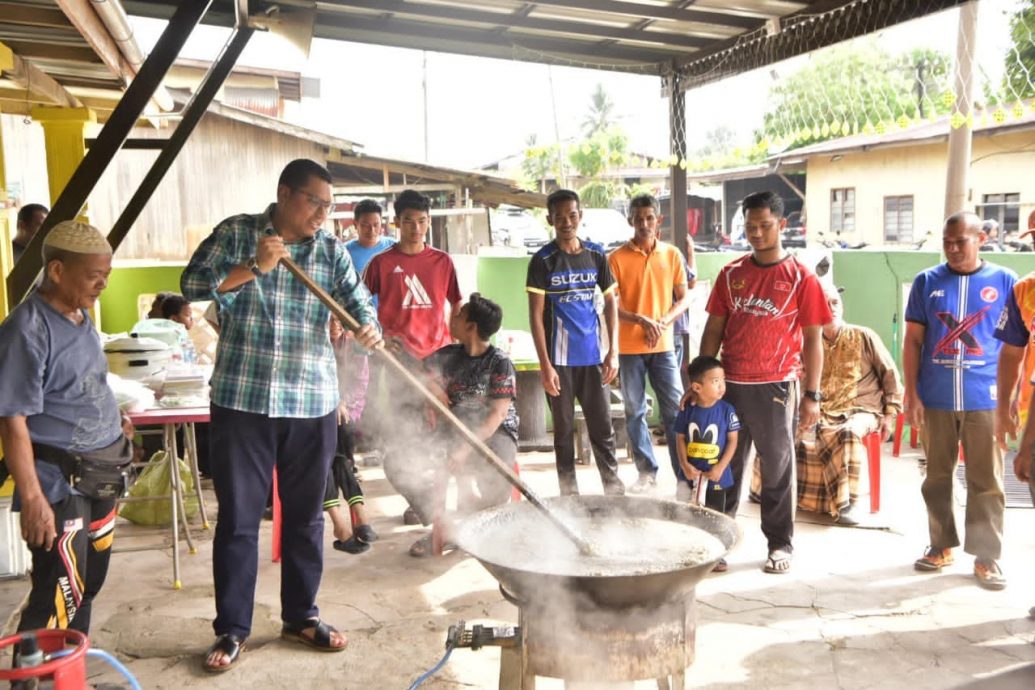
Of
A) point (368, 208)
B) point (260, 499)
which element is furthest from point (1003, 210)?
point (260, 499)

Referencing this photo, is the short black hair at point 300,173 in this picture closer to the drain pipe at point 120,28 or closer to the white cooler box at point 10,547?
the drain pipe at point 120,28

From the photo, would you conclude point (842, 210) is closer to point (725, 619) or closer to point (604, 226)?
point (604, 226)

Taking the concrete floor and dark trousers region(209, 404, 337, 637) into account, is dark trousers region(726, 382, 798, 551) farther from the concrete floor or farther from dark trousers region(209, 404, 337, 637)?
dark trousers region(209, 404, 337, 637)

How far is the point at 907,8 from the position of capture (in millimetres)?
5074

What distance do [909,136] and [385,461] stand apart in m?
14.8

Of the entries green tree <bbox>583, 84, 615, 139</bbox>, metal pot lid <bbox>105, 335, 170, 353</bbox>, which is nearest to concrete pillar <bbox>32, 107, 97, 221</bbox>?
metal pot lid <bbox>105, 335, 170, 353</bbox>

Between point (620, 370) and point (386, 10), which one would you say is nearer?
point (386, 10)

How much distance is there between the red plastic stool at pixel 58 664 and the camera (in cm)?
226

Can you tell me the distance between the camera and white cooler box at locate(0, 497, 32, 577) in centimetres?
457

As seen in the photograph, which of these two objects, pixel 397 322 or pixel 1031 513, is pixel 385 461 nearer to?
pixel 397 322

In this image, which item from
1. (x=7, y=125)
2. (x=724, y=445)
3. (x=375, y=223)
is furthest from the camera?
(x=7, y=125)

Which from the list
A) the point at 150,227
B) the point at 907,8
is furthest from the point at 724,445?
the point at 150,227

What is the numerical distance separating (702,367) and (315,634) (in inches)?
97.6

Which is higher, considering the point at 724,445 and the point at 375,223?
the point at 375,223
